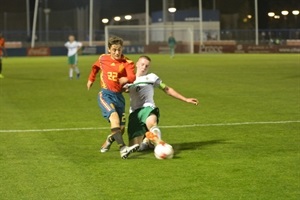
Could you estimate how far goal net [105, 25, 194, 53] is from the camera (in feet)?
236

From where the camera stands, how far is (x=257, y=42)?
7806 cm

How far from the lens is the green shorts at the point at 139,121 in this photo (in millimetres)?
11602

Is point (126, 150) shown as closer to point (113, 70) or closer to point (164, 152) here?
point (164, 152)

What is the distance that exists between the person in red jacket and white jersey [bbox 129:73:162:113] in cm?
20

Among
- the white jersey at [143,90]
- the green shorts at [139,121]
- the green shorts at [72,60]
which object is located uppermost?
the green shorts at [72,60]

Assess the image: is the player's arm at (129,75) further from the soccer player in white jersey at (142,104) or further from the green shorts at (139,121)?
the green shorts at (139,121)

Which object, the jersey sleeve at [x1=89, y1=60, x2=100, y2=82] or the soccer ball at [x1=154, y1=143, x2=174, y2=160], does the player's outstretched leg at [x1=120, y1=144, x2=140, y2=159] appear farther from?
the jersey sleeve at [x1=89, y1=60, x2=100, y2=82]

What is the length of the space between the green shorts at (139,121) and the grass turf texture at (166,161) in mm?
425

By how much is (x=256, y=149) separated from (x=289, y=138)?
1.43 metres

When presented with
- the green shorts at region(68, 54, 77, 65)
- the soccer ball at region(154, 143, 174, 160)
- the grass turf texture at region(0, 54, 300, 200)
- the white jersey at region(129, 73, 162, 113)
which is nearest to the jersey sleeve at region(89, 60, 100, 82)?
the white jersey at region(129, 73, 162, 113)

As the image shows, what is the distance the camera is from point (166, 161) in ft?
34.7

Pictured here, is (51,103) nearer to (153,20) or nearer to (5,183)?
(5,183)

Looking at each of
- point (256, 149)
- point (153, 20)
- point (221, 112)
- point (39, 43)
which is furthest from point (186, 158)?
point (153, 20)

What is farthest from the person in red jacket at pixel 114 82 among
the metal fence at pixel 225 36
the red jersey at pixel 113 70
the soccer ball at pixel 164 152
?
the metal fence at pixel 225 36
